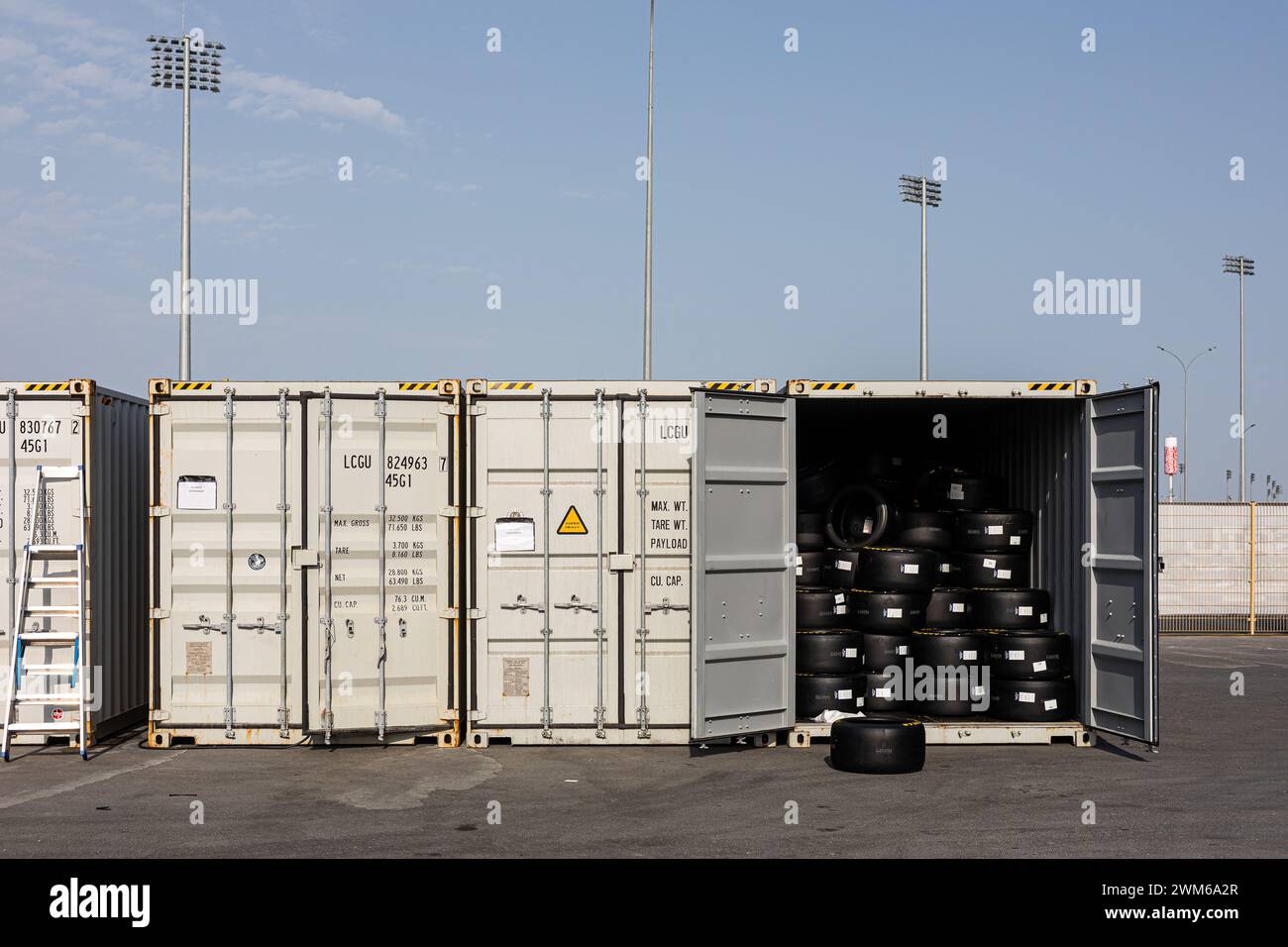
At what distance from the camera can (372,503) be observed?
11711 millimetres

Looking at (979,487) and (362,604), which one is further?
(979,487)

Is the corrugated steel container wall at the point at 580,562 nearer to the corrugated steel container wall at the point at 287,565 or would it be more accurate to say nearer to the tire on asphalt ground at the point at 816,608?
the corrugated steel container wall at the point at 287,565

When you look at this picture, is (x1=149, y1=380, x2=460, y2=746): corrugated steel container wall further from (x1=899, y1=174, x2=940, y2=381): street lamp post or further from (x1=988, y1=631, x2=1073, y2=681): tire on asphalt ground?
(x1=899, y1=174, x2=940, y2=381): street lamp post

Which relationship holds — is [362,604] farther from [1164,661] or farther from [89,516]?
[1164,661]

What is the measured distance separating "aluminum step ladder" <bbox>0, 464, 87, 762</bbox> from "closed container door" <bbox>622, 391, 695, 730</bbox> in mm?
5152

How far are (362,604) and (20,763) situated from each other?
3321 millimetres

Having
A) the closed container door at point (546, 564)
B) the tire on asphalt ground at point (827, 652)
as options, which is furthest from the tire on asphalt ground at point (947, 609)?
the closed container door at point (546, 564)

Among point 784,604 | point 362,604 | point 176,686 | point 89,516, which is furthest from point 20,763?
point 784,604

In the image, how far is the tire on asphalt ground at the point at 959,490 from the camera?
1324cm

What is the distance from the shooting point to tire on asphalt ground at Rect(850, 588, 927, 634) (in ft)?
40.7

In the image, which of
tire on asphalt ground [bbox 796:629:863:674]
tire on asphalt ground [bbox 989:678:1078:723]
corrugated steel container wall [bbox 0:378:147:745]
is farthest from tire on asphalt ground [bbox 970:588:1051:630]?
corrugated steel container wall [bbox 0:378:147:745]

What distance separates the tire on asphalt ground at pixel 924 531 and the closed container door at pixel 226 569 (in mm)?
6256

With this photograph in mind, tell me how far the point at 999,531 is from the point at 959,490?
734 millimetres

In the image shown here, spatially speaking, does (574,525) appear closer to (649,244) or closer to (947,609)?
(947,609)
